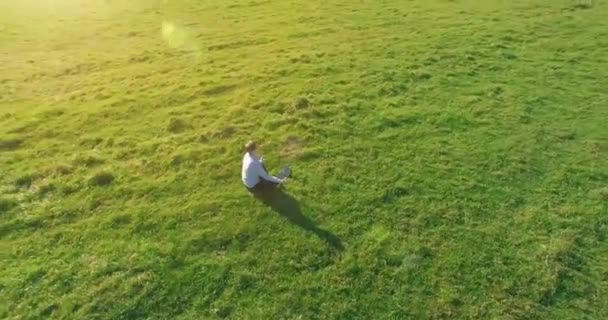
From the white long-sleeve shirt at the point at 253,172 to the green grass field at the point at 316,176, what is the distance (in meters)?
0.55

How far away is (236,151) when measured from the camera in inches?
527

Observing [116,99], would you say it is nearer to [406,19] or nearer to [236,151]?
[236,151]

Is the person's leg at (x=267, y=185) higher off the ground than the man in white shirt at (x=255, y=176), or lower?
lower

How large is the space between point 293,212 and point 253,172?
1226 millimetres

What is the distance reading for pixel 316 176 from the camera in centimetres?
1211

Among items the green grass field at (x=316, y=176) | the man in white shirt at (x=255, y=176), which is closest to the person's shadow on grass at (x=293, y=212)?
the green grass field at (x=316, y=176)

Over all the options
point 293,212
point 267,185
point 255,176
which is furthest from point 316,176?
point 255,176

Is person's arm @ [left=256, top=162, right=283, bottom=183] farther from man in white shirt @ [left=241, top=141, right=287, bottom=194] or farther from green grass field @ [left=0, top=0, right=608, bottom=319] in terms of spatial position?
green grass field @ [left=0, top=0, right=608, bottom=319]

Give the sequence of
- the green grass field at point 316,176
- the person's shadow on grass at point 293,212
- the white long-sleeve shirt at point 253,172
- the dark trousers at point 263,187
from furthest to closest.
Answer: the dark trousers at point 263,187 < the white long-sleeve shirt at point 253,172 < the person's shadow on grass at point 293,212 < the green grass field at point 316,176

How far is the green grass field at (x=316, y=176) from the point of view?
9.08 m

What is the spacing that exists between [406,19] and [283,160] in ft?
45.4

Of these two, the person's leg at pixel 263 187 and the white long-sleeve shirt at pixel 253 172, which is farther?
the person's leg at pixel 263 187

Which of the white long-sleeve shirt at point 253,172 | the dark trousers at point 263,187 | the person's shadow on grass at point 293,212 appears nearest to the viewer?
the person's shadow on grass at point 293,212

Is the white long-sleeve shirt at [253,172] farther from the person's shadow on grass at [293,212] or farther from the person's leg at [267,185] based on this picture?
the person's shadow on grass at [293,212]
